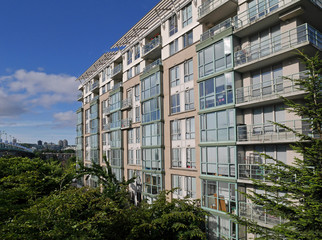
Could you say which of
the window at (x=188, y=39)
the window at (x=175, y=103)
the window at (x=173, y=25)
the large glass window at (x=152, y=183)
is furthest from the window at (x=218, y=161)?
the window at (x=173, y=25)

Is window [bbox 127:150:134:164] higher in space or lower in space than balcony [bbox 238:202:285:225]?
higher

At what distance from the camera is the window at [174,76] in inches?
869

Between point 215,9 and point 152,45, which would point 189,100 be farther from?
point 152,45

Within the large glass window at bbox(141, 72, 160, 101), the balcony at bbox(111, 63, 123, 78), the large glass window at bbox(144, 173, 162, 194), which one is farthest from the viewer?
the balcony at bbox(111, 63, 123, 78)

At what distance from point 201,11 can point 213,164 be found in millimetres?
12592

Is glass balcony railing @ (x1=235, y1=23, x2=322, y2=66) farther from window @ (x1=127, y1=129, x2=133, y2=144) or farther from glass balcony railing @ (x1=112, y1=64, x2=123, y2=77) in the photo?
glass balcony railing @ (x1=112, y1=64, x2=123, y2=77)

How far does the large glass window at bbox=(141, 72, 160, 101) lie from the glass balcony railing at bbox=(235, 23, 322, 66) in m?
9.33

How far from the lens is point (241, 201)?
15.9m

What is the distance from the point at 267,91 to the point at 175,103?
888 centimetres

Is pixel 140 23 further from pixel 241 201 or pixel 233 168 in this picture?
pixel 241 201

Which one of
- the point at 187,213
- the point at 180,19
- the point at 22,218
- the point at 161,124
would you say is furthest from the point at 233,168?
the point at 180,19

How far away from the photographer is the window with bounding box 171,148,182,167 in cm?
2164

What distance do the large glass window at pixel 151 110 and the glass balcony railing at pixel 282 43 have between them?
31.4 feet

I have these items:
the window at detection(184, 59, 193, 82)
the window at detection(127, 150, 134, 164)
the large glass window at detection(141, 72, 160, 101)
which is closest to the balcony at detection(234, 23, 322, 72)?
the window at detection(184, 59, 193, 82)
